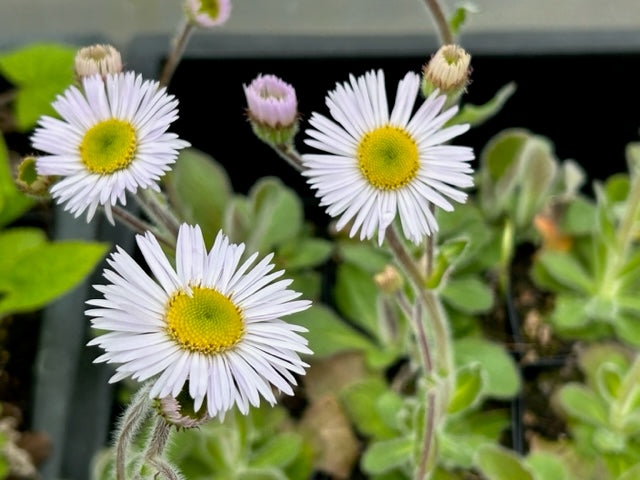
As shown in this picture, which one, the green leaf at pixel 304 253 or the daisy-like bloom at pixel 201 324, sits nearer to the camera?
the daisy-like bloom at pixel 201 324

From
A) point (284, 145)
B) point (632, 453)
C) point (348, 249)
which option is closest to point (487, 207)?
point (348, 249)

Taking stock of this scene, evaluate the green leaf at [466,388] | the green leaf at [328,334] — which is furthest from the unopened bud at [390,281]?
the green leaf at [328,334]

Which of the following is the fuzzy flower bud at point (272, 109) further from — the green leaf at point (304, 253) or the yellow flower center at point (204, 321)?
A: the green leaf at point (304, 253)

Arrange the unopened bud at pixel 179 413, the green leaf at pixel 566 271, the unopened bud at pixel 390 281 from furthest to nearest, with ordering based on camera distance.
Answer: the green leaf at pixel 566 271
the unopened bud at pixel 390 281
the unopened bud at pixel 179 413

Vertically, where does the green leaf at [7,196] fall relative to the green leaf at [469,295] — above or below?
above

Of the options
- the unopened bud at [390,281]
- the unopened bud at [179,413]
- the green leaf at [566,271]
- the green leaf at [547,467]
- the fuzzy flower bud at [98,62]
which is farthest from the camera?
the green leaf at [566,271]

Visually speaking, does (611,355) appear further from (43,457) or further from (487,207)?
(43,457)

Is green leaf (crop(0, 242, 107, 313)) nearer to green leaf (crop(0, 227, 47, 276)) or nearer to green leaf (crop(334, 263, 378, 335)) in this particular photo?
green leaf (crop(0, 227, 47, 276))
